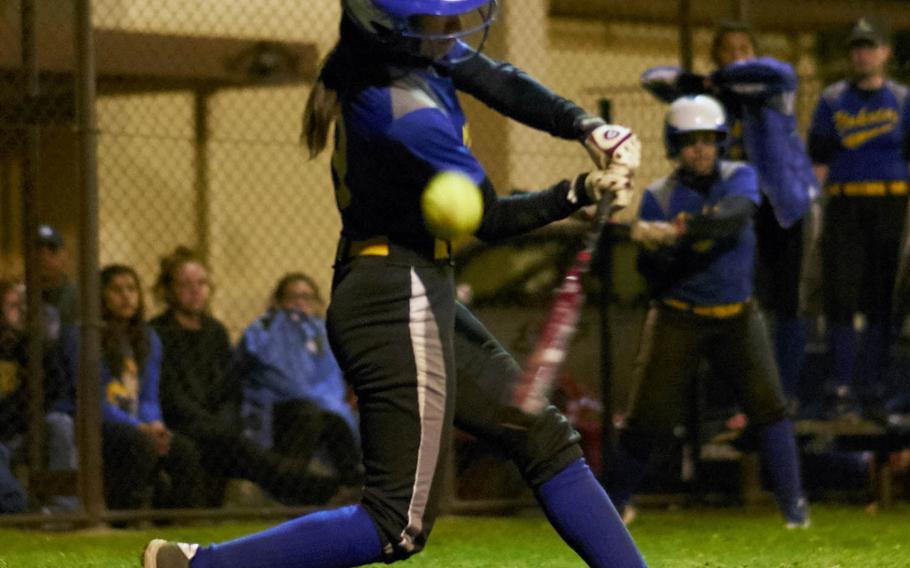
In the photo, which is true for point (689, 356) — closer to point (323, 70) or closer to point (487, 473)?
point (487, 473)

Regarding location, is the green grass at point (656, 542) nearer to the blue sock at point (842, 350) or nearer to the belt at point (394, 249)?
the blue sock at point (842, 350)

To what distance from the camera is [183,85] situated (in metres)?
11.5

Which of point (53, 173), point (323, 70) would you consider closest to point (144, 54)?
point (53, 173)

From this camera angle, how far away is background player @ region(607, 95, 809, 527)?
8258 millimetres

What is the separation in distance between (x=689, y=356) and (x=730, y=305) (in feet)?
1.02

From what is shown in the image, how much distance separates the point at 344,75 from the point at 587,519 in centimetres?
134

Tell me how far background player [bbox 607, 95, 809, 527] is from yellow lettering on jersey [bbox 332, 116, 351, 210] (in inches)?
149

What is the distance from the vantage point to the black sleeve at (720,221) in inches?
322

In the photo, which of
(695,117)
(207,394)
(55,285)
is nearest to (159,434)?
(207,394)

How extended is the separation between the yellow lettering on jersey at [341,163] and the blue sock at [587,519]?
941mm

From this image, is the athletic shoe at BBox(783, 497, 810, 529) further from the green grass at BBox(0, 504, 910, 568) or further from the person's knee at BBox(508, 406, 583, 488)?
the person's knee at BBox(508, 406, 583, 488)

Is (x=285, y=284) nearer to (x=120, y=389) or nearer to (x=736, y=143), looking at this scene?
(x=120, y=389)

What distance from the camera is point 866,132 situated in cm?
938

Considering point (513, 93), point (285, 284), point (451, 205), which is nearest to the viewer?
point (451, 205)
